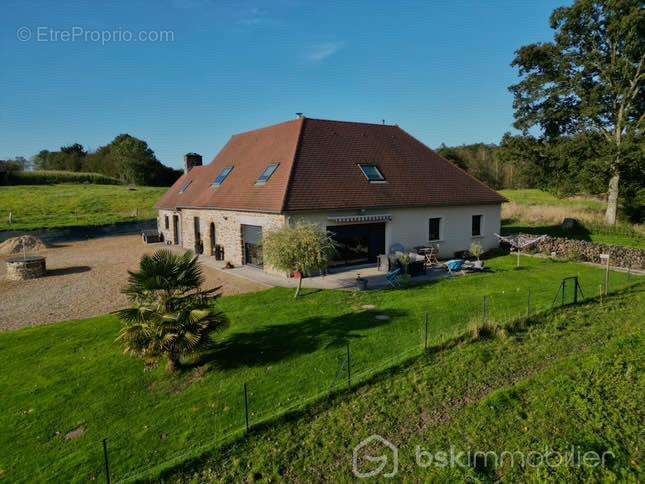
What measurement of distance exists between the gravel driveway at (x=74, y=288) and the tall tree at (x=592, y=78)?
31.0m

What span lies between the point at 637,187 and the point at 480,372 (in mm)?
33723

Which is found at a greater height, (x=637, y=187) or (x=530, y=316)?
(x=637, y=187)

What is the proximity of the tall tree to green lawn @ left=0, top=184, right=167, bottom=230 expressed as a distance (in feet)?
150

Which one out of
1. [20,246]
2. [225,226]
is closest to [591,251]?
[225,226]

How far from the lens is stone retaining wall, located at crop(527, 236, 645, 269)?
20.1m

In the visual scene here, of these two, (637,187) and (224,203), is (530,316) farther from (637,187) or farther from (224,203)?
(637,187)

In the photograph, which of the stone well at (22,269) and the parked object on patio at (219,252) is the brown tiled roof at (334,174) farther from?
the stone well at (22,269)

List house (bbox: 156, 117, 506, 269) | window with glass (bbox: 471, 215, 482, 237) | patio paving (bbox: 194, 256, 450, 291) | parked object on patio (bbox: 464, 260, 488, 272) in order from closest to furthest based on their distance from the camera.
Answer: patio paving (bbox: 194, 256, 450, 291) < parked object on patio (bbox: 464, 260, 488, 272) < house (bbox: 156, 117, 506, 269) < window with glass (bbox: 471, 215, 482, 237)

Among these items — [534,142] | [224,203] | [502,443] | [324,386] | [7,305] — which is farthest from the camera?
[534,142]

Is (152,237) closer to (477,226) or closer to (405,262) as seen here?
(405,262)

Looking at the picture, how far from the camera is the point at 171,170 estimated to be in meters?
97.1

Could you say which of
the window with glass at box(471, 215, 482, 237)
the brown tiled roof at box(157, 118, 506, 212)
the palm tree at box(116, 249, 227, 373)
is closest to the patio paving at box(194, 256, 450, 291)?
the brown tiled roof at box(157, 118, 506, 212)

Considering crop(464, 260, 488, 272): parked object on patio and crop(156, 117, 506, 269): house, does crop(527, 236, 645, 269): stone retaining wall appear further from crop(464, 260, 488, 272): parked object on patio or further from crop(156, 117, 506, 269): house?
crop(464, 260, 488, 272): parked object on patio

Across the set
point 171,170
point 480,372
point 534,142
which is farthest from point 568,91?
point 171,170
